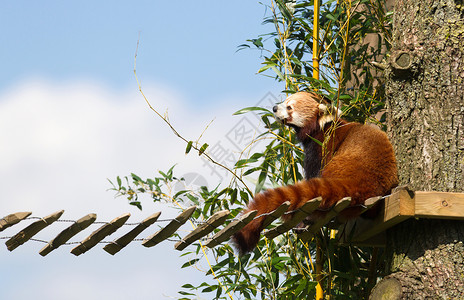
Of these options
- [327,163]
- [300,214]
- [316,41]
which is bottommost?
[300,214]

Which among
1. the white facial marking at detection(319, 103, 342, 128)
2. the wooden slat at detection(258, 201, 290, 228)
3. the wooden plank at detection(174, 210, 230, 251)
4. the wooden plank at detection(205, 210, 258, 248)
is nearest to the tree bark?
the white facial marking at detection(319, 103, 342, 128)

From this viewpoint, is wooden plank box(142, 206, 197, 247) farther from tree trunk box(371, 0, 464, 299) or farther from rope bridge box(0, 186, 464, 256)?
tree trunk box(371, 0, 464, 299)

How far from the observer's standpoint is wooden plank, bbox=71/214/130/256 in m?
2.24

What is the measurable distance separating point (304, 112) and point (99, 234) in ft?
4.53

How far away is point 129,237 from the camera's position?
7.73 feet

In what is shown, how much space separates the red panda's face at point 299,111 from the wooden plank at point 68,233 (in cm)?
138

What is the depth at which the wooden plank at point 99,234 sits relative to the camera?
2.24m

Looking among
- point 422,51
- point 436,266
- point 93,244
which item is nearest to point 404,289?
point 436,266

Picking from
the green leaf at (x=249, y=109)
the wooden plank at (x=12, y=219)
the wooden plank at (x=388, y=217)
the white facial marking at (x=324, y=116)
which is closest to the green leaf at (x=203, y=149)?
the green leaf at (x=249, y=109)

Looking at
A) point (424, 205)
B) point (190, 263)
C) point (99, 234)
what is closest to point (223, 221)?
point (99, 234)

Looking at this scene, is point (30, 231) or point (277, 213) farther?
point (277, 213)

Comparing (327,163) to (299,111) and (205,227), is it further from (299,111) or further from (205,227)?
(205,227)

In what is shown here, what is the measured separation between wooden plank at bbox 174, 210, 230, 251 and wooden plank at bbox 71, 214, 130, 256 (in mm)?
299

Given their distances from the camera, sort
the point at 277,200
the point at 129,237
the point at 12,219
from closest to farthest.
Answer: the point at 12,219 → the point at 129,237 → the point at 277,200
